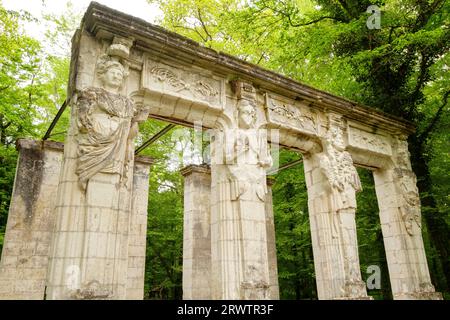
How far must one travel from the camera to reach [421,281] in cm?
815

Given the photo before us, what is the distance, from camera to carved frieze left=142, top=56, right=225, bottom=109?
574 centimetres

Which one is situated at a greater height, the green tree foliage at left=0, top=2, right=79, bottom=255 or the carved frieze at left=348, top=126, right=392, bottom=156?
the green tree foliage at left=0, top=2, right=79, bottom=255

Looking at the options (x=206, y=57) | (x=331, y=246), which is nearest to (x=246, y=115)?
(x=206, y=57)

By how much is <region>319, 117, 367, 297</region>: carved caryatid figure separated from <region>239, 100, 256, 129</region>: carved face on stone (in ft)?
6.91

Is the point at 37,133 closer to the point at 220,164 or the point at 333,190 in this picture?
the point at 220,164

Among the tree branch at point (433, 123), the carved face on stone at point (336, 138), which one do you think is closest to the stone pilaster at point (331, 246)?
the carved face on stone at point (336, 138)

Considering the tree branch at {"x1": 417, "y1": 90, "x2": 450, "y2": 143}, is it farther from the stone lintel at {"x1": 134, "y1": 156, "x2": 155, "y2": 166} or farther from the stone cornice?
the stone lintel at {"x1": 134, "y1": 156, "x2": 155, "y2": 166}

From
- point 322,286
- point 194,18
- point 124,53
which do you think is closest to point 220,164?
point 124,53

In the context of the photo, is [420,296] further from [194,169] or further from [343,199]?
[194,169]

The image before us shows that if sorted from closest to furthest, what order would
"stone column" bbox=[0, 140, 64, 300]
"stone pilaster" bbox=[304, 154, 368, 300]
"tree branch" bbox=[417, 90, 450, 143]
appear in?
"stone column" bbox=[0, 140, 64, 300]
"stone pilaster" bbox=[304, 154, 368, 300]
"tree branch" bbox=[417, 90, 450, 143]

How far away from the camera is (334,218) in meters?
7.39

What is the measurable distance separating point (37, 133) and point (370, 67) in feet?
35.7

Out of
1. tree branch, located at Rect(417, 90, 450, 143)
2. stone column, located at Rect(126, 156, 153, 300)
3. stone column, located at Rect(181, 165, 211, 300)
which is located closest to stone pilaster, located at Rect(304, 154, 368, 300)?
stone column, located at Rect(181, 165, 211, 300)

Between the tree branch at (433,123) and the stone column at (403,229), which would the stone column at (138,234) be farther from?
the tree branch at (433,123)
